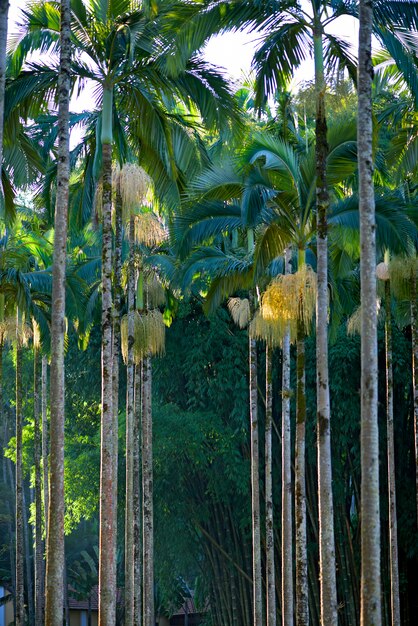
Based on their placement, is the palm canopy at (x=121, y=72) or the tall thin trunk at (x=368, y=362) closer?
the tall thin trunk at (x=368, y=362)

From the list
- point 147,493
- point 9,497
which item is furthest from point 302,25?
point 9,497

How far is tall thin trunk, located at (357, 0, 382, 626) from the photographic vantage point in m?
11.1

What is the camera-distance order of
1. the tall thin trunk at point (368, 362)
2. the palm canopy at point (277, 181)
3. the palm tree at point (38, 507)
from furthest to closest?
1. the palm tree at point (38, 507)
2. the palm canopy at point (277, 181)
3. the tall thin trunk at point (368, 362)

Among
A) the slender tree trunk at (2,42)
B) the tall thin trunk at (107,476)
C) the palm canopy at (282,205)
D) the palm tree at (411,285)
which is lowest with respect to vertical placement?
the tall thin trunk at (107,476)

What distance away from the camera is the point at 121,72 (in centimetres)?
1733

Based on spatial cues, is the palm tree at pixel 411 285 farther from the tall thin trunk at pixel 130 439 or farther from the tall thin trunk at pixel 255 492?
the tall thin trunk at pixel 130 439

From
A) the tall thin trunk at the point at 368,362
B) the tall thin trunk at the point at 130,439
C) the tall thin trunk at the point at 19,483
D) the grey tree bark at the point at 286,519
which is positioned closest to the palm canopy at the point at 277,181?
the grey tree bark at the point at 286,519

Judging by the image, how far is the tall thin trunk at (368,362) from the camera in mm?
11094

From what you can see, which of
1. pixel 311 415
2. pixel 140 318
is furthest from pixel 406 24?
pixel 311 415

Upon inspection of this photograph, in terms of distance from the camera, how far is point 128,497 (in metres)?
24.8

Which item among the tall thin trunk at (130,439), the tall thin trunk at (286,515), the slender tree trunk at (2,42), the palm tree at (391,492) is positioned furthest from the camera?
the tall thin trunk at (130,439)

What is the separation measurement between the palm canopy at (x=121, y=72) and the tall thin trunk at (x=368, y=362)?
415 cm

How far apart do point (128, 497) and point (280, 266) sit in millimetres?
6000

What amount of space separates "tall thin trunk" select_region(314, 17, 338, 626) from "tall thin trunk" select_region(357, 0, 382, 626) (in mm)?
2693
